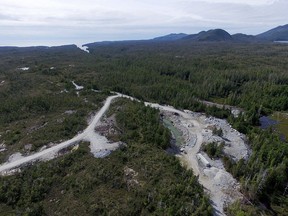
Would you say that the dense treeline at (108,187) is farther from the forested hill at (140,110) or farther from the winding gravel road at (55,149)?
the winding gravel road at (55,149)

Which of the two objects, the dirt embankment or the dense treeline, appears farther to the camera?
the dirt embankment

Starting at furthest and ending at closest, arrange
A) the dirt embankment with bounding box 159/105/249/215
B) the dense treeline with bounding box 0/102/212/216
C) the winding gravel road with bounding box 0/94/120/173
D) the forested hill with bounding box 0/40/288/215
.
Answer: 1. the winding gravel road with bounding box 0/94/120/173
2. the dirt embankment with bounding box 159/105/249/215
3. the forested hill with bounding box 0/40/288/215
4. the dense treeline with bounding box 0/102/212/216

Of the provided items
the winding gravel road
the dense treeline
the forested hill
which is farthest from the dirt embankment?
the winding gravel road

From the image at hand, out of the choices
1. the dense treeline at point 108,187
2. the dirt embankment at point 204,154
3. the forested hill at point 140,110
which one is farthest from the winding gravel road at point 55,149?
the dirt embankment at point 204,154

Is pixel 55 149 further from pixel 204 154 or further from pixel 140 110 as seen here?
pixel 204 154

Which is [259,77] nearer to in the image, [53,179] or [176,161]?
[176,161]

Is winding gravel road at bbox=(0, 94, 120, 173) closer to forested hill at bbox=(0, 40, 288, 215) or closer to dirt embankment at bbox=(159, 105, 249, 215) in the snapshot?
forested hill at bbox=(0, 40, 288, 215)

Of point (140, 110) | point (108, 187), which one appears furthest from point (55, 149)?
point (140, 110)

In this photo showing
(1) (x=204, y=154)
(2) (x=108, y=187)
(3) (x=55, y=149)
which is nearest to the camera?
(2) (x=108, y=187)

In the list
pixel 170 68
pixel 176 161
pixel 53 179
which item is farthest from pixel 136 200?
pixel 170 68
